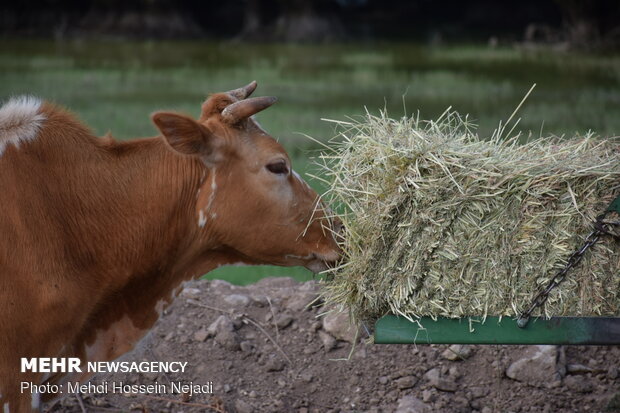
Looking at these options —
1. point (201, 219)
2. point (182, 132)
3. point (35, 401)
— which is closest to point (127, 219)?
point (201, 219)

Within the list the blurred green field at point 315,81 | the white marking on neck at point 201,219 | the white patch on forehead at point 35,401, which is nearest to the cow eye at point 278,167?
the white marking on neck at point 201,219

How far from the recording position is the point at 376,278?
4.70m

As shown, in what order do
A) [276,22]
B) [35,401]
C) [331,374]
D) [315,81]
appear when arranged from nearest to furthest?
[35,401], [331,374], [315,81], [276,22]

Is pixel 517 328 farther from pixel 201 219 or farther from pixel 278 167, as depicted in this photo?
pixel 201 219

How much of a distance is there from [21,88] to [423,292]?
43.9 feet

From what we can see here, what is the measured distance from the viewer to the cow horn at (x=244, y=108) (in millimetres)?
4715

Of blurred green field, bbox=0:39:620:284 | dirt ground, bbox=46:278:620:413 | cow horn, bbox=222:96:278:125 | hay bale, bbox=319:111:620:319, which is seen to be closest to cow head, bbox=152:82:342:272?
cow horn, bbox=222:96:278:125

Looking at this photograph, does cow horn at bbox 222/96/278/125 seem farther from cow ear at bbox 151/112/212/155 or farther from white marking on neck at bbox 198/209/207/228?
white marking on neck at bbox 198/209/207/228

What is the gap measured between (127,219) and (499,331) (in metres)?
1.95

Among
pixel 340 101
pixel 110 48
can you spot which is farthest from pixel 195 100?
pixel 110 48

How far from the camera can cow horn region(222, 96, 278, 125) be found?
4715mm

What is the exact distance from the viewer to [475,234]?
4629 mm

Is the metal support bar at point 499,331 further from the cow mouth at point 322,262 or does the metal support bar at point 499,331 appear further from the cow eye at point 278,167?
the cow eye at point 278,167

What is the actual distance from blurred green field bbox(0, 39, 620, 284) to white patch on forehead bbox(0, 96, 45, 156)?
19.4 feet
